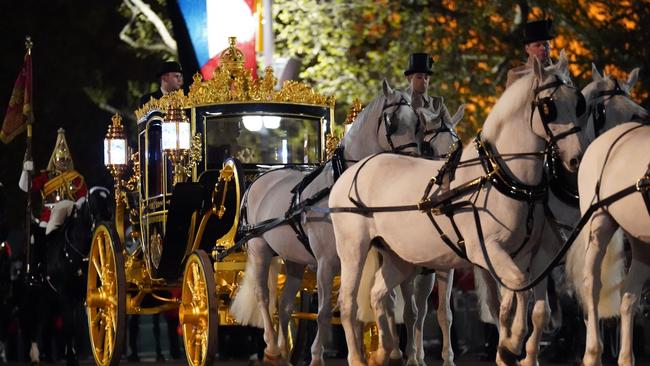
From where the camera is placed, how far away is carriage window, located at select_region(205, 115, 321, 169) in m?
14.4

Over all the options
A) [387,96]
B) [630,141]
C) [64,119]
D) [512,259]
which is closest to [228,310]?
[387,96]

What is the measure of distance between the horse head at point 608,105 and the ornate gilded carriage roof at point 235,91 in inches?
155

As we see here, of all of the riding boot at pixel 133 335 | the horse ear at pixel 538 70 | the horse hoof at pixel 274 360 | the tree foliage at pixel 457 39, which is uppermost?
the tree foliage at pixel 457 39

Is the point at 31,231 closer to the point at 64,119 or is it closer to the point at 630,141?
the point at 630,141

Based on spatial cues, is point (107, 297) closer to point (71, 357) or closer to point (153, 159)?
point (153, 159)

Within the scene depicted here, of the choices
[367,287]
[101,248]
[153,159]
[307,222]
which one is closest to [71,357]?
[101,248]

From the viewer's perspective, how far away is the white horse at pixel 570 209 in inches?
410

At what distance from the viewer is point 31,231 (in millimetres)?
18203

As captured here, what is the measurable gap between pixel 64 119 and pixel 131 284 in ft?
63.0

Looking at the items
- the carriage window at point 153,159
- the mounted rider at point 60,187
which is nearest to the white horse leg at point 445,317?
the carriage window at point 153,159

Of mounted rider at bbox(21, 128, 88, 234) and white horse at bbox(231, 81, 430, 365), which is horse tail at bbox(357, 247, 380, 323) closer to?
white horse at bbox(231, 81, 430, 365)

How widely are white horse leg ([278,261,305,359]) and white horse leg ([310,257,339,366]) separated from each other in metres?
0.80

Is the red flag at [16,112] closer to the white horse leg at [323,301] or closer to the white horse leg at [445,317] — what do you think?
the white horse leg at [323,301]

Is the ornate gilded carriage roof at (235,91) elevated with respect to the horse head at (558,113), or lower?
elevated
